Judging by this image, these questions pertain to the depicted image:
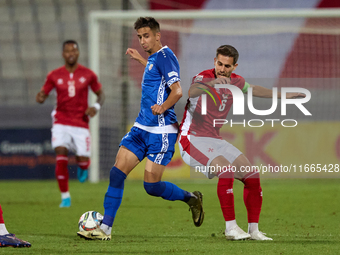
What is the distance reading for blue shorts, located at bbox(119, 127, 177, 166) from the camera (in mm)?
4902

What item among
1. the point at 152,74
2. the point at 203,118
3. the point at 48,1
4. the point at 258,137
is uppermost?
the point at 48,1

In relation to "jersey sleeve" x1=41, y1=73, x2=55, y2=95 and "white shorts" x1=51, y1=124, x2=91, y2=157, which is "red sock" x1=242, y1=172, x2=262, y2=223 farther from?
"jersey sleeve" x1=41, y1=73, x2=55, y2=95

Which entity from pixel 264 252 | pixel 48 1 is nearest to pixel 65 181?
pixel 264 252

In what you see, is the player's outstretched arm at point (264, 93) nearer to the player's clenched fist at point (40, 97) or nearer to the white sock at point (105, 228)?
the white sock at point (105, 228)

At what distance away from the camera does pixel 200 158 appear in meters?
4.93

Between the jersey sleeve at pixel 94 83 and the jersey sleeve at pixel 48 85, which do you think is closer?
the jersey sleeve at pixel 48 85

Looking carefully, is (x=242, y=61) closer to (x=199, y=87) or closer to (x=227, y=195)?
(x=199, y=87)

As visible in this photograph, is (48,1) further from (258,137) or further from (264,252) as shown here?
(264,252)

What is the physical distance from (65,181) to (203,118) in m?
3.29

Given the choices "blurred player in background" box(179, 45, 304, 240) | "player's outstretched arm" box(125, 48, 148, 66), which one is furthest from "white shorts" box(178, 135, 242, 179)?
"player's outstretched arm" box(125, 48, 148, 66)

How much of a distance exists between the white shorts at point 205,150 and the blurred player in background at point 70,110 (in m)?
3.17

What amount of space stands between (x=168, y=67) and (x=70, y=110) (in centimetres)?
351

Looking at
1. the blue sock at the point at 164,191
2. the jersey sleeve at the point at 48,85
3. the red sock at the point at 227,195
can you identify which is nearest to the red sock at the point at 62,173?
the jersey sleeve at the point at 48,85

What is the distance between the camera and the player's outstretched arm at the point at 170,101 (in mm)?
4602
